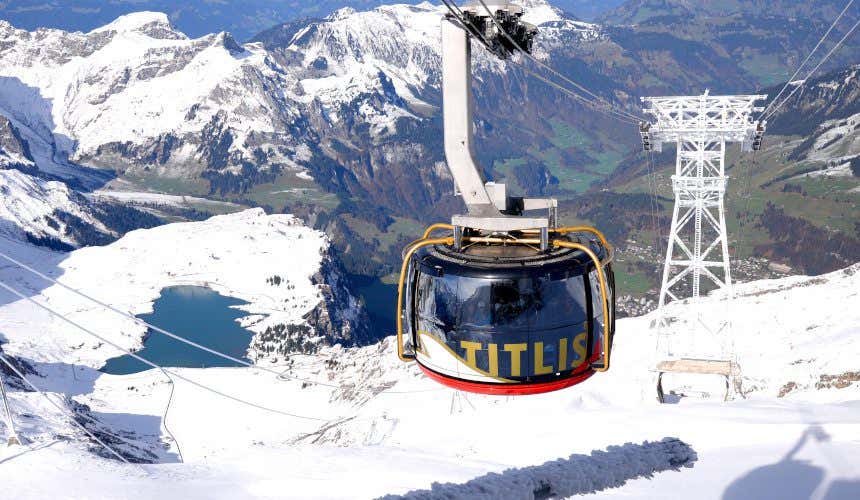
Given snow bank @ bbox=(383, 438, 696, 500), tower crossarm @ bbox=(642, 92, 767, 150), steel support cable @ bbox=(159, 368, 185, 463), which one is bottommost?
steel support cable @ bbox=(159, 368, 185, 463)

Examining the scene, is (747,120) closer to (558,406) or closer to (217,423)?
(558,406)

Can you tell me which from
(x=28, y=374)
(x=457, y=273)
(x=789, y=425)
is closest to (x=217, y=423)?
(x=28, y=374)

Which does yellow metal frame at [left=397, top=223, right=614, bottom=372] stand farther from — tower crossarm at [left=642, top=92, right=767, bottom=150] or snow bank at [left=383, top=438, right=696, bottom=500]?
tower crossarm at [left=642, top=92, right=767, bottom=150]

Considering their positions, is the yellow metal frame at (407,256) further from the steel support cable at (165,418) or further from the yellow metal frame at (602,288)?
the steel support cable at (165,418)

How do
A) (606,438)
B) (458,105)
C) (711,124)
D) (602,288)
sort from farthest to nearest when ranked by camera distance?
(711,124) < (606,438) < (602,288) < (458,105)

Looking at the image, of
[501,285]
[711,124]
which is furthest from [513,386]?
[711,124]

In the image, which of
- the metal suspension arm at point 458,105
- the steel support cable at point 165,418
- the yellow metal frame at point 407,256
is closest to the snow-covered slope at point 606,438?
the yellow metal frame at point 407,256

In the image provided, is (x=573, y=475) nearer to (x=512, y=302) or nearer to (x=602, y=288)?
(x=512, y=302)

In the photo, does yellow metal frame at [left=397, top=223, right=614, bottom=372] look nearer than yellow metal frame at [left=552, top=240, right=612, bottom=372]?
No

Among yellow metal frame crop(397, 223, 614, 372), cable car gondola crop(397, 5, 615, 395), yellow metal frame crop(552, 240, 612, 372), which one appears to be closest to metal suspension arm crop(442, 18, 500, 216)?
cable car gondola crop(397, 5, 615, 395)
